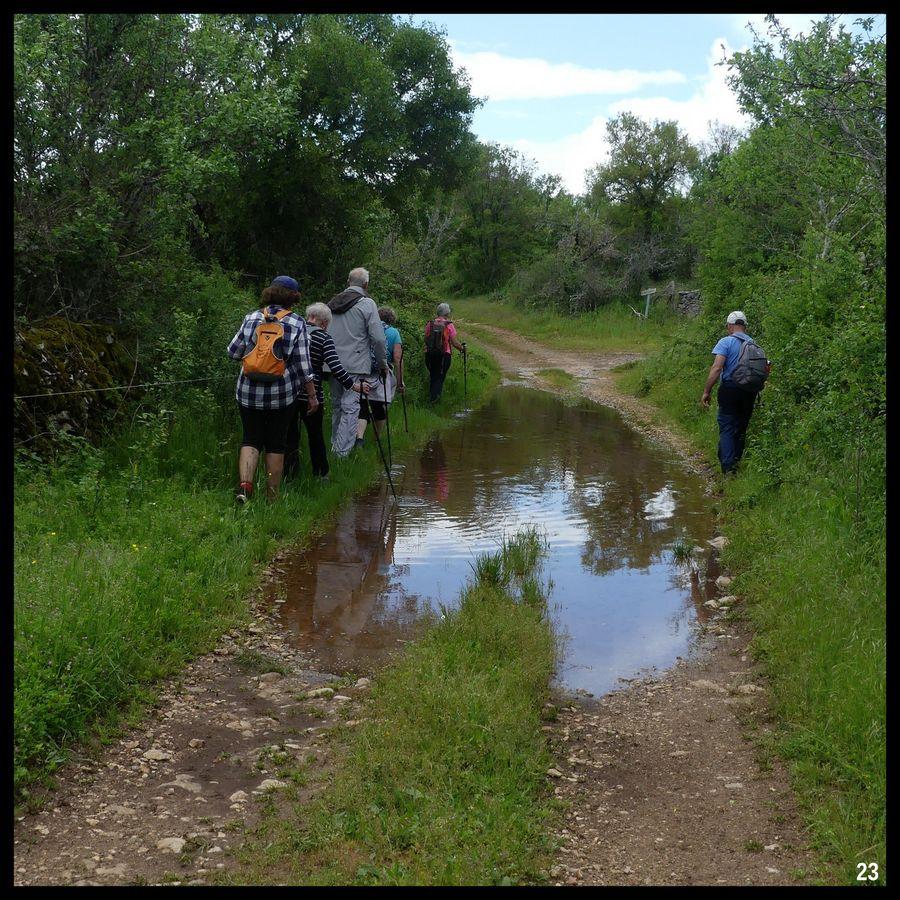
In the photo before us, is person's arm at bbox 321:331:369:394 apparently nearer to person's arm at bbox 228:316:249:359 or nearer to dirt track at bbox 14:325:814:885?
person's arm at bbox 228:316:249:359

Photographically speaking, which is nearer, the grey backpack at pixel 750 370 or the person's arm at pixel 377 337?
the grey backpack at pixel 750 370

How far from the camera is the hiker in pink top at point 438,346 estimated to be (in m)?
15.3

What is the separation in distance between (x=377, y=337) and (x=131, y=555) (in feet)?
15.2

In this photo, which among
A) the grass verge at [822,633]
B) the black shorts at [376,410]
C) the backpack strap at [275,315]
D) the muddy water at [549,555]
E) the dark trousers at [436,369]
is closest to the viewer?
the grass verge at [822,633]

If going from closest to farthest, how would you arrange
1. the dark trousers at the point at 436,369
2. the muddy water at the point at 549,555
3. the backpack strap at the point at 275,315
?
the muddy water at the point at 549,555, the backpack strap at the point at 275,315, the dark trousers at the point at 436,369

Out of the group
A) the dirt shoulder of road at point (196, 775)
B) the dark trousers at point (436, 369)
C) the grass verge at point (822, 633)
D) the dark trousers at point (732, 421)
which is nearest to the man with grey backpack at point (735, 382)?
the dark trousers at point (732, 421)

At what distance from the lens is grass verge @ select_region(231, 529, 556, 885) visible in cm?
339

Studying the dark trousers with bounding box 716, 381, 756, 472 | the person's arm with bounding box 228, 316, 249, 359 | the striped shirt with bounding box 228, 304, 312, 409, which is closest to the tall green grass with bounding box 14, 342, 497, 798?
the striped shirt with bounding box 228, 304, 312, 409

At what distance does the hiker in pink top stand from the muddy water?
278cm

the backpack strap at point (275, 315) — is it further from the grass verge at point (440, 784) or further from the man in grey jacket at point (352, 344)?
the grass verge at point (440, 784)

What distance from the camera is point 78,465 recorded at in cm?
739

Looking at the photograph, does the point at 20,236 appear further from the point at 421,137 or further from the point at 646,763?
the point at 421,137

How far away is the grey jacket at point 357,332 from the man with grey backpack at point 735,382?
3.51m
